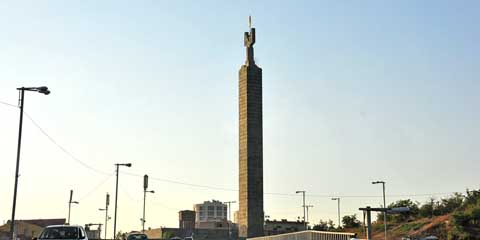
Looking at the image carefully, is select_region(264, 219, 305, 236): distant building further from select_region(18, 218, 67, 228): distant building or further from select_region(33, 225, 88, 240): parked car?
select_region(33, 225, 88, 240): parked car

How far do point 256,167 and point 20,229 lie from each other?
49.9 meters

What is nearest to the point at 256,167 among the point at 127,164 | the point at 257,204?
the point at 257,204

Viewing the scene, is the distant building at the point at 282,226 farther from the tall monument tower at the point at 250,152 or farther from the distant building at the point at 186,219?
the tall monument tower at the point at 250,152

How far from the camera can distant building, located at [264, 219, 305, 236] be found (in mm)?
172500

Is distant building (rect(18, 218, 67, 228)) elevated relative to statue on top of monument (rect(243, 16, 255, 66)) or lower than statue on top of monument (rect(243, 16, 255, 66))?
lower

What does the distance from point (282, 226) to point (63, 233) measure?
153 m

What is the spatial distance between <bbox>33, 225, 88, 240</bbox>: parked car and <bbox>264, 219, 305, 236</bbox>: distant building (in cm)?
13489

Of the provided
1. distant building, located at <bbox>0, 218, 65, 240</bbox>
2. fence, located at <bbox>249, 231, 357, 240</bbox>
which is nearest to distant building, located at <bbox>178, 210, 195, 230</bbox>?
distant building, located at <bbox>0, 218, 65, 240</bbox>

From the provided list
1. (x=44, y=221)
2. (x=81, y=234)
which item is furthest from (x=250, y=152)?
(x=81, y=234)

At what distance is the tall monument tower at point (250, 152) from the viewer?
117 metres

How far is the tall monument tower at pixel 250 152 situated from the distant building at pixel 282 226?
4956 centimetres

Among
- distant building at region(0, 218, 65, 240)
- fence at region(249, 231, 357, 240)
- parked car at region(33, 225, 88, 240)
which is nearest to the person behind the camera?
parked car at region(33, 225, 88, 240)

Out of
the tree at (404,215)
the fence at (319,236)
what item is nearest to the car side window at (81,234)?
the fence at (319,236)

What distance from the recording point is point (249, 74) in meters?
124
